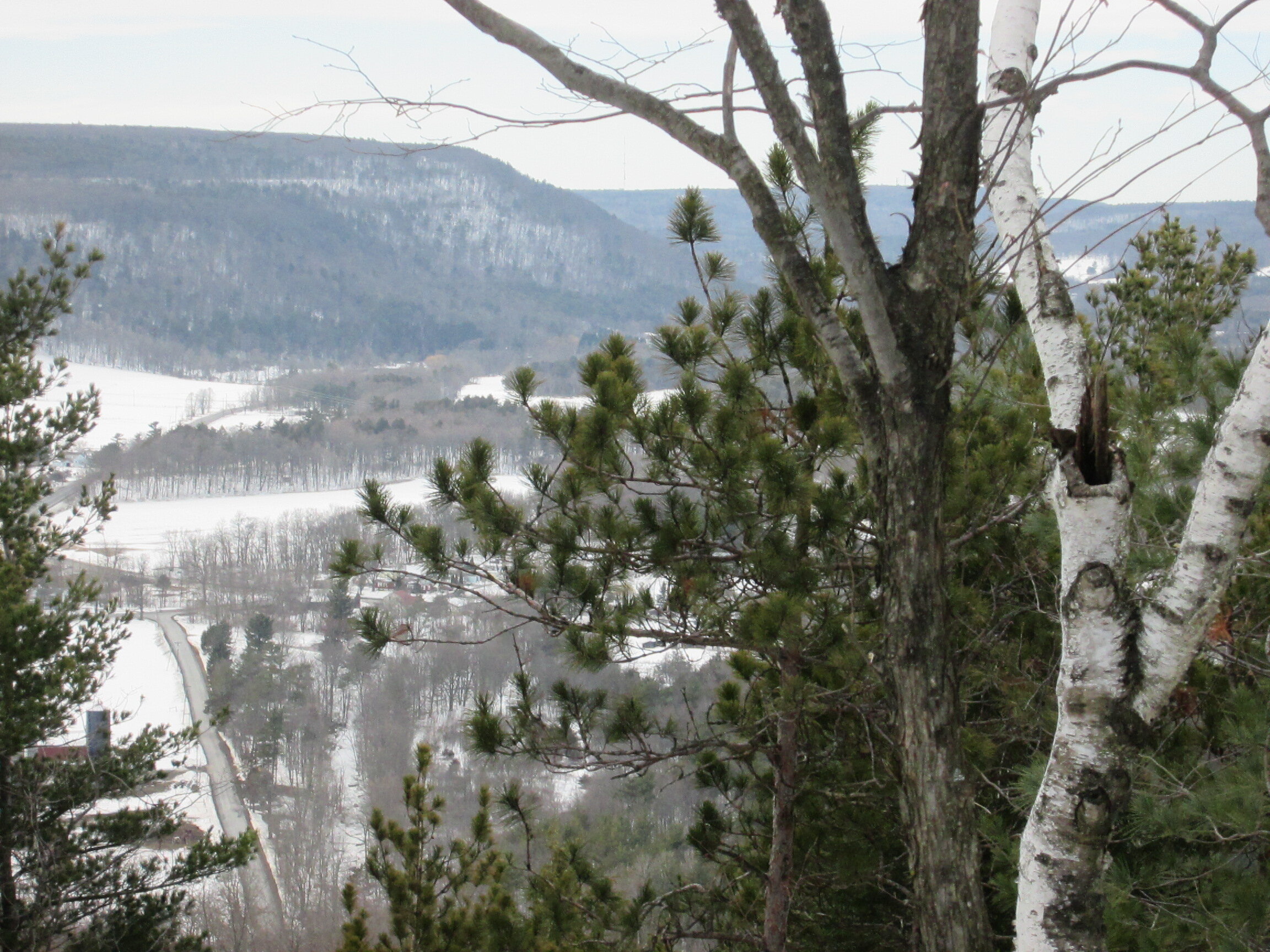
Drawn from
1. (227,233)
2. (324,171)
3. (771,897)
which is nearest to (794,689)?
(771,897)

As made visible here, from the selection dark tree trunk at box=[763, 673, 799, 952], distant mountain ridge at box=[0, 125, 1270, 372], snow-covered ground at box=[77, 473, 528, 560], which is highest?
distant mountain ridge at box=[0, 125, 1270, 372]

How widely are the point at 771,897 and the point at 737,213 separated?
Result: 66739mm

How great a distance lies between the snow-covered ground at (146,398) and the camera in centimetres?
5350

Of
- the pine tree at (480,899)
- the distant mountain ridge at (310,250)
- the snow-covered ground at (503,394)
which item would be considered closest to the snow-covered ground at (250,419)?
the snow-covered ground at (503,394)

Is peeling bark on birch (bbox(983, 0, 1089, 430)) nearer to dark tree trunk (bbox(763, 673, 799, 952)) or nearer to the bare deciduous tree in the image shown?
the bare deciduous tree

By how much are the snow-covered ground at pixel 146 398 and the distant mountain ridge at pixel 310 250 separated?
744cm

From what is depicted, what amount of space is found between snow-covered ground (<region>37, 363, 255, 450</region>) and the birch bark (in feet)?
184

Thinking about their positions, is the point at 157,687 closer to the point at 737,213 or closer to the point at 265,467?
the point at 265,467

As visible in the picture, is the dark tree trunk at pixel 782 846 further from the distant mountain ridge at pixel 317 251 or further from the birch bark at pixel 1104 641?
the distant mountain ridge at pixel 317 251

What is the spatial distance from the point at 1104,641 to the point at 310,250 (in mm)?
111678

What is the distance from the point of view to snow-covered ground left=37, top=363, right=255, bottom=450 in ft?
176

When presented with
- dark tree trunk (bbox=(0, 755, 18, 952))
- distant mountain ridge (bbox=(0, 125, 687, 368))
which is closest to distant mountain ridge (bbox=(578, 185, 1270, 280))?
dark tree trunk (bbox=(0, 755, 18, 952))

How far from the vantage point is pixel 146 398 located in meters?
61.3

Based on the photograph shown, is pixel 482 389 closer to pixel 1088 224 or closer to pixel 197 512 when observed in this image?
pixel 197 512
